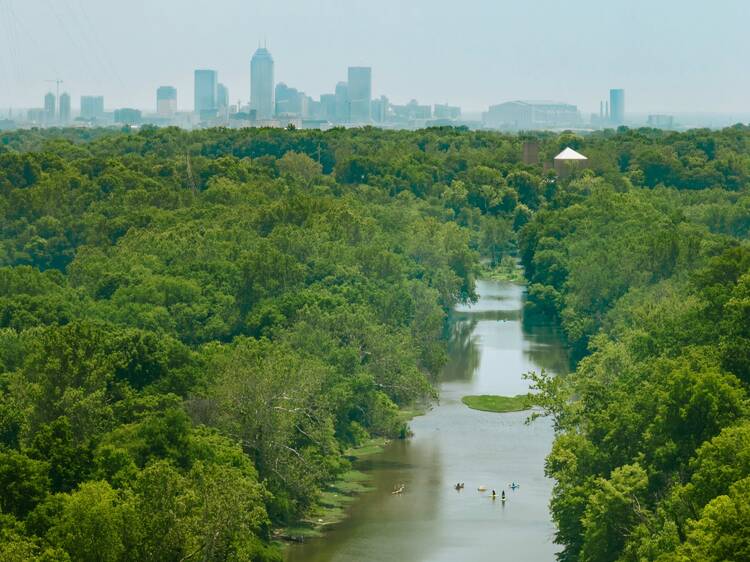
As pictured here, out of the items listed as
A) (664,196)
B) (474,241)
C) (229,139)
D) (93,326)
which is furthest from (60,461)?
(229,139)

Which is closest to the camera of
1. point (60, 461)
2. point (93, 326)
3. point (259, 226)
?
point (60, 461)

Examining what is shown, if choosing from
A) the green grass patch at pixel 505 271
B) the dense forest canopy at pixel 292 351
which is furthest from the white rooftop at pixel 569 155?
the green grass patch at pixel 505 271

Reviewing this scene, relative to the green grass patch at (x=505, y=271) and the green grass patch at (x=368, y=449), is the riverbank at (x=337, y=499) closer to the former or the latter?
the green grass patch at (x=368, y=449)

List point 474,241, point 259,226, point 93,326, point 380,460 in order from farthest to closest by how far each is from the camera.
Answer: point 474,241, point 259,226, point 380,460, point 93,326

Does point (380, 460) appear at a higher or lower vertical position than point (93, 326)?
lower

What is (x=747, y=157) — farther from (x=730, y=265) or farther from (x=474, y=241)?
(x=730, y=265)

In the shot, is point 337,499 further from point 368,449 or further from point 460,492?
point 368,449

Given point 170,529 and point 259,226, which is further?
point 259,226

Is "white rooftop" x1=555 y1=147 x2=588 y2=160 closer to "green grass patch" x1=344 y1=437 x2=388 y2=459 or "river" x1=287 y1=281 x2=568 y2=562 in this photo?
"river" x1=287 y1=281 x2=568 y2=562
